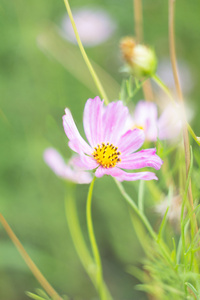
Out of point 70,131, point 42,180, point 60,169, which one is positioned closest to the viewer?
point 70,131

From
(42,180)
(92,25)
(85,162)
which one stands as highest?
(92,25)

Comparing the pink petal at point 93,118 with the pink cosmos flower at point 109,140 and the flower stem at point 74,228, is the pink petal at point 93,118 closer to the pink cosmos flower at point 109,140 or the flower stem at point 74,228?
the pink cosmos flower at point 109,140

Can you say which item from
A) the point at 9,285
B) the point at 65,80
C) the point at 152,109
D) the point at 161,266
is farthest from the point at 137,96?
the point at 161,266

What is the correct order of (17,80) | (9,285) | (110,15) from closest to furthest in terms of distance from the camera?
(9,285) → (17,80) → (110,15)

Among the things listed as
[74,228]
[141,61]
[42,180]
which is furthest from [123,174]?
[42,180]

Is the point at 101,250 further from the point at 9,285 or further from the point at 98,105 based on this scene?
the point at 98,105

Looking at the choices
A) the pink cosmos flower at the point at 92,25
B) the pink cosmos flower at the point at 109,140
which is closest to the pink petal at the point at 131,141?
the pink cosmos flower at the point at 109,140

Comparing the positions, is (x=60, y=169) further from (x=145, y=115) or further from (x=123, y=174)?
(x=123, y=174)

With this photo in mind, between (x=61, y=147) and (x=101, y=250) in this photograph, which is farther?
(x=101, y=250)
